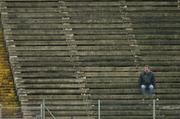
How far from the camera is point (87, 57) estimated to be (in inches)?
1319

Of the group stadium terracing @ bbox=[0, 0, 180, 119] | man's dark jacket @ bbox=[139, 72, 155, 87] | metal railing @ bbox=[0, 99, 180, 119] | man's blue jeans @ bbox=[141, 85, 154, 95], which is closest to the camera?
metal railing @ bbox=[0, 99, 180, 119]

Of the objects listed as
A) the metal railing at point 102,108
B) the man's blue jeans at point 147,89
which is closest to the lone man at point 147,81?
the man's blue jeans at point 147,89

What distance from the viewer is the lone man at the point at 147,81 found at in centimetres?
3036

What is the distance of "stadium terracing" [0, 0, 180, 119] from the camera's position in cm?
3067

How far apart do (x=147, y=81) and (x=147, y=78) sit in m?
0.11

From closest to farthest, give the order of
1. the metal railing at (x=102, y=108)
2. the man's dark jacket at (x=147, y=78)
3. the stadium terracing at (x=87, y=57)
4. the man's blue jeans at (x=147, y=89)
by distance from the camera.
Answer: the metal railing at (x=102, y=108) < the man's dark jacket at (x=147, y=78) < the man's blue jeans at (x=147, y=89) < the stadium terracing at (x=87, y=57)

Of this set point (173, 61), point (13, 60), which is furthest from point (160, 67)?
point (13, 60)

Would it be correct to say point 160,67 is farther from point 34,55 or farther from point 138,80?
point 34,55

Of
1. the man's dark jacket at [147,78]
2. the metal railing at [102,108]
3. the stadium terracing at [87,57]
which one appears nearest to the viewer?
the metal railing at [102,108]

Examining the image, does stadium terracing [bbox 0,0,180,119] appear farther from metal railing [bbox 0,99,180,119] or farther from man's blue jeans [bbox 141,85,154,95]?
man's blue jeans [bbox 141,85,154,95]

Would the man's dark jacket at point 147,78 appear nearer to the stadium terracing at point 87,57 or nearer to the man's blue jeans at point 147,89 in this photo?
the man's blue jeans at point 147,89

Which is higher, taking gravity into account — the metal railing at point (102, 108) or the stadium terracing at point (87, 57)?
the stadium terracing at point (87, 57)

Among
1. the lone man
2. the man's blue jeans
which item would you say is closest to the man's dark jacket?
the lone man

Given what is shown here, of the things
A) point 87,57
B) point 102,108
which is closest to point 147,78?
point 102,108
